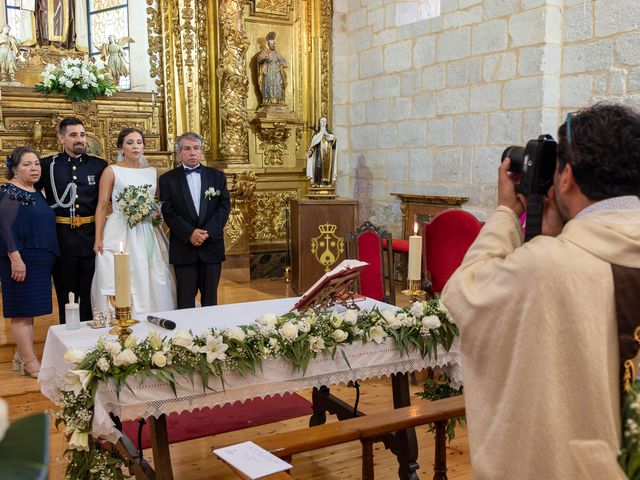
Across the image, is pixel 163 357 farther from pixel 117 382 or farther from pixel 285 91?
pixel 285 91

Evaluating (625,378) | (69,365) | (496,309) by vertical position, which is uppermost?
(496,309)

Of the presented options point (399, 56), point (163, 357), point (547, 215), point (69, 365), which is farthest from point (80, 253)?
point (399, 56)

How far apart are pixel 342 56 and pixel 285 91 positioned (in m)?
0.94

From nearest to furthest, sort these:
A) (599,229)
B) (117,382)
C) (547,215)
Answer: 1. (599,229)
2. (547,215)
3. (117,382)

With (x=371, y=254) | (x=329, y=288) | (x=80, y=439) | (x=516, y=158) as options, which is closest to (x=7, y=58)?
(x=371, y=254)

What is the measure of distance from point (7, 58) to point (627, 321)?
310 inches

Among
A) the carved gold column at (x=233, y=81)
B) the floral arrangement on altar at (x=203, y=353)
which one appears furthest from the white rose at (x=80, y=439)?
the carved gold column at (x=233, y=81)

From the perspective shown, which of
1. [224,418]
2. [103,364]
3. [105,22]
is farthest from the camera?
[105,22]

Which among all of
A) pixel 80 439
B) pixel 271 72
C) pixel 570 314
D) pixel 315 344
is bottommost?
pixel 80 439

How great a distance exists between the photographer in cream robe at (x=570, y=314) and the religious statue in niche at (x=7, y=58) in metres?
7.60

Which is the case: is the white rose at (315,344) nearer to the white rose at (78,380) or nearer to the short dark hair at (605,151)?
the white rose at (78,380)

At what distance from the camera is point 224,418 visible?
3.17 meters

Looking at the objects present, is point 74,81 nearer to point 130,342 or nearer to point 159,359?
point 130,342

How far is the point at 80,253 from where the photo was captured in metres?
4.64
